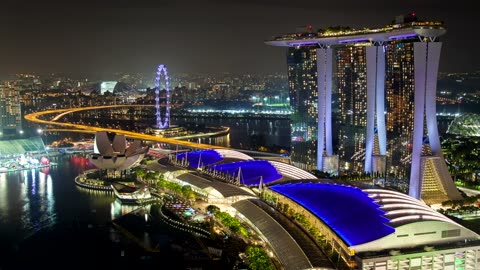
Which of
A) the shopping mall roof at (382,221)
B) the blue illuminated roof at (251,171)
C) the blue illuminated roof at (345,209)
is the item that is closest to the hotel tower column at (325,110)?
the blue illuminated roof at (251,171)

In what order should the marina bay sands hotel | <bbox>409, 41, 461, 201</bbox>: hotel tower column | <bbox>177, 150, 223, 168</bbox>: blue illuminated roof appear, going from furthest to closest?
<bbox>177, 150, 223, 168</bbox>: blue illuminated roof < the marina bay sands hotel < <bbox>409, 41, 461, 201</bbox>: hotel tower column

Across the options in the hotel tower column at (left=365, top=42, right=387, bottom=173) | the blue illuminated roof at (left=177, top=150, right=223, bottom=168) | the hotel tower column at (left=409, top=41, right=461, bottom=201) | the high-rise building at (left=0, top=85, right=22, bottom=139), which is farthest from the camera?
the high-rise building at (left=0, top=85, right=22, bottom=139)

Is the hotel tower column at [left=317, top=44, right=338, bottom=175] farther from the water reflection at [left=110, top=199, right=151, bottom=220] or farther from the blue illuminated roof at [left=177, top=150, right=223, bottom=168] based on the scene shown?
the water reflection at [left=110, top=199, right=151, bottom=220]

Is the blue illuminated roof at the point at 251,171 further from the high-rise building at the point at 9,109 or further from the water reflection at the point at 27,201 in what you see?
the high-rise building at the point at 9,109

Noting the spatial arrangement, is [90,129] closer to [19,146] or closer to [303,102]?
[19,146]

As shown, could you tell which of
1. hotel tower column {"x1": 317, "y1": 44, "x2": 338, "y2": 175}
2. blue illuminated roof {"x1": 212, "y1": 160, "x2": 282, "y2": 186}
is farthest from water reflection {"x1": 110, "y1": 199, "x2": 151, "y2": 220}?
hotel tower column {"x1": 317, "y1": 44, "x2": 338, "y2": 175}

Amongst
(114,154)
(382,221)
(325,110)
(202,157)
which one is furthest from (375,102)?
(114,154)
